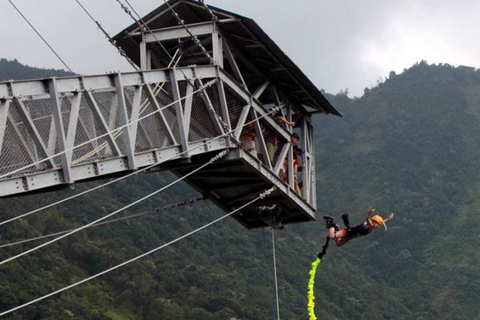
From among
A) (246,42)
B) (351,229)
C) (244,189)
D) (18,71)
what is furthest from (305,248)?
(351,229)

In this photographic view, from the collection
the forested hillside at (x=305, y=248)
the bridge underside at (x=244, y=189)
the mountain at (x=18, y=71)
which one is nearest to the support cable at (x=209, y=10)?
the bridge underside at (x=244, y=189)

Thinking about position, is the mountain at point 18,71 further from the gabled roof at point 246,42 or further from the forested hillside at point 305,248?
the gabled roof at point 246,42

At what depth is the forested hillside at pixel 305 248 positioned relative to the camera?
64938 mm

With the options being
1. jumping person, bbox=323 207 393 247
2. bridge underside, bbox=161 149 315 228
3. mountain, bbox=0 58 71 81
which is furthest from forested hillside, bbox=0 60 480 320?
jumping person, bbox=323 207 393 247

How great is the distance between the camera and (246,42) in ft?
74.1

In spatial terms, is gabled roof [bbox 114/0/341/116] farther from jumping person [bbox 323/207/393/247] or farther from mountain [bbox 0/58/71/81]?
mountain [bbox 0/58/71/81]

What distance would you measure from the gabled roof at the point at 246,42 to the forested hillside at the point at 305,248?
22376 mm

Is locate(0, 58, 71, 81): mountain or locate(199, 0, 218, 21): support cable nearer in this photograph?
locate(199, 0, 218, 21): support cable

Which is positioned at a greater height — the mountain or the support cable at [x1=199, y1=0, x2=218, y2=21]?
the mountain

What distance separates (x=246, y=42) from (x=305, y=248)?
2674 inches

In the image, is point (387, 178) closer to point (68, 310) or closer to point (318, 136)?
point (318, 136)

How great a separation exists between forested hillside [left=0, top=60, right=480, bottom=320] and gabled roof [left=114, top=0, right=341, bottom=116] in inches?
881

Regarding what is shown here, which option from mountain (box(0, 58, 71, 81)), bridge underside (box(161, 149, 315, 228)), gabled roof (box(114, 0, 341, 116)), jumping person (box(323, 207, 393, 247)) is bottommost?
jumping person (box(323, 207, 393, 247))

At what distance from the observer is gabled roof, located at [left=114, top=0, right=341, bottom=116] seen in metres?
21.7
